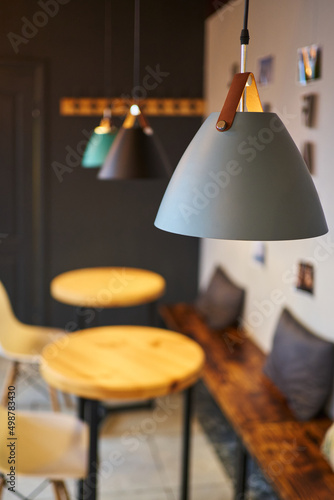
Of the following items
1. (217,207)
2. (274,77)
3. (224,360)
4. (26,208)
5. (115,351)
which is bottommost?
(224,360)

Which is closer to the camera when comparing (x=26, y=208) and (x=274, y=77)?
(x=274, y=77)

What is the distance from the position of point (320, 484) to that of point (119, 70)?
3724 millimetres

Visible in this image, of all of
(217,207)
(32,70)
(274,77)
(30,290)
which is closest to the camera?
(217,207)

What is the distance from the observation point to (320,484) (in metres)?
2.23

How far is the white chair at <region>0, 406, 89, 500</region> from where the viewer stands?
2.17m

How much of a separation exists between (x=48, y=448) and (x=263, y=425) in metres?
1.02

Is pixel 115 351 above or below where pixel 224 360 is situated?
above

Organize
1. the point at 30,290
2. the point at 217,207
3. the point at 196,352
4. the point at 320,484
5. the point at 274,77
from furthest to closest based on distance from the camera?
the point at 30,290 < the point at 274,77 < the point at 196,352 < the point at 320,484 < the point at 217,207

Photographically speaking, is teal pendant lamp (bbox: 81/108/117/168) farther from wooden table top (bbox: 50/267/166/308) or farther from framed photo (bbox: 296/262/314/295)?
framed photo (bbox: 296/262/314/295)

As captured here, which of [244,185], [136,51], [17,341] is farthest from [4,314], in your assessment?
[244,185]

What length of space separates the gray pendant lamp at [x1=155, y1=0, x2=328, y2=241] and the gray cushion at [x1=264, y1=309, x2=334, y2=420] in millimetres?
1687

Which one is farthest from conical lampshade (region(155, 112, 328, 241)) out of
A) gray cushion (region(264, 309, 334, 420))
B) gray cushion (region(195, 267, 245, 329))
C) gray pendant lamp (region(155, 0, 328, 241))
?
gray cushion (region(195, 267, 245, 329))

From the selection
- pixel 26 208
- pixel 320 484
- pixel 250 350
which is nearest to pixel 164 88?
pixel 26 208

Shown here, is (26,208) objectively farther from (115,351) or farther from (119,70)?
(115,351)
